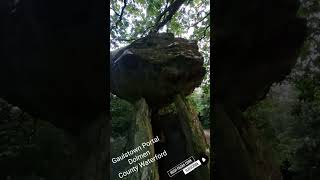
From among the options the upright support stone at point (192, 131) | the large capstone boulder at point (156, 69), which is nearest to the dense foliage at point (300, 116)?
the upright support stone at point (192, 131)

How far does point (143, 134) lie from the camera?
7.19 ft

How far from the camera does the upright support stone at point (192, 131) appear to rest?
2168 millimetres

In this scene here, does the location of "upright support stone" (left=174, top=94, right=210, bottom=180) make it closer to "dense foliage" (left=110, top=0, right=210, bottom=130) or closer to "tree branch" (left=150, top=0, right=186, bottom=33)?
"dense foliage" (left=110, top=0, right=210, bottom=130)

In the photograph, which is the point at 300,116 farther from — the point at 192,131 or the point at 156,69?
the point at 156,69

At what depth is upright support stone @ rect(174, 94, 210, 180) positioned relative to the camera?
2.17m

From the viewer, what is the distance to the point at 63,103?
2.43 m

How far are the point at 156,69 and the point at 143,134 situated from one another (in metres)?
0.42

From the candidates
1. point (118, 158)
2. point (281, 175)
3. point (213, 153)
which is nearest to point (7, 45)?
point (118, 158)

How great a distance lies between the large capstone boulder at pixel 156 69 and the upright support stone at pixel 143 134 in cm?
6

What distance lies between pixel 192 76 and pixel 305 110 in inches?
30.0

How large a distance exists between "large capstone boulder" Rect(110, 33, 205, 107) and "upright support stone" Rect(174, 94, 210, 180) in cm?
8

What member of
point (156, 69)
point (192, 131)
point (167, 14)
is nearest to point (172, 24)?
point (167, 14)

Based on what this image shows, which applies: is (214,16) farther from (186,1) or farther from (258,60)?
(258,60)

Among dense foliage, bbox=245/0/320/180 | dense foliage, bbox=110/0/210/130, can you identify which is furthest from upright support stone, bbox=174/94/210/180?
dense foliage, bbox=245/0/320/180
